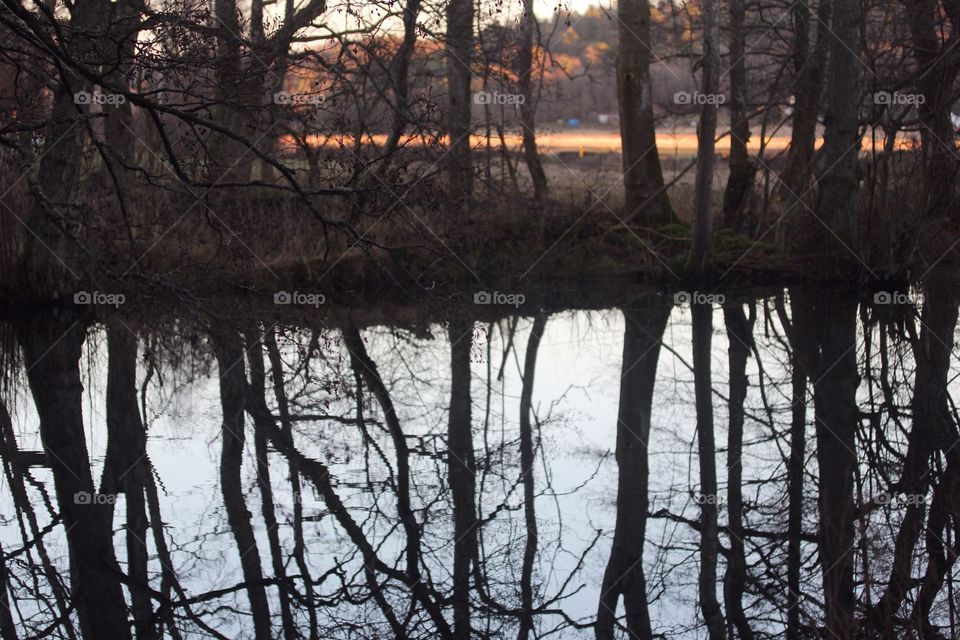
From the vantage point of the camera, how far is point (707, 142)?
548 inches

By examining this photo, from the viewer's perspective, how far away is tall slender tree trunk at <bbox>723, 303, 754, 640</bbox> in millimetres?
4750

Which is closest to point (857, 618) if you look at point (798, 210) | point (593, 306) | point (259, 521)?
point (259, 521)

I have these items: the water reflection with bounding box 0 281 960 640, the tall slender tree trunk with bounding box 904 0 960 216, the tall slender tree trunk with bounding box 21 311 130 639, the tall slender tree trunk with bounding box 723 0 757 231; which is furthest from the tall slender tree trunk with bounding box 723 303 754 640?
the tall slender tree trunk with bounding box 723 0 757 231

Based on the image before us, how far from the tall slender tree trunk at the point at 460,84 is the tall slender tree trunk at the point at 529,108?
82cm

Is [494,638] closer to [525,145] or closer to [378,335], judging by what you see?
[378,335]

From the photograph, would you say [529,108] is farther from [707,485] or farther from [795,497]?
[795,497]

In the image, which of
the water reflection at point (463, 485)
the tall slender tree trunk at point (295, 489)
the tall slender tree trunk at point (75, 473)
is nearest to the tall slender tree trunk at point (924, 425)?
the water reflection at point (463, 485)

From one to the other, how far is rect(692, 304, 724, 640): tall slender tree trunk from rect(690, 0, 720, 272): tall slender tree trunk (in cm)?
260

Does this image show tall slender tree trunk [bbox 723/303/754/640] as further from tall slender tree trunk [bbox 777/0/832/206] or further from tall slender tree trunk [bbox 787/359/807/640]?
tall slender tree trunk [bbox 777/0/832/206]

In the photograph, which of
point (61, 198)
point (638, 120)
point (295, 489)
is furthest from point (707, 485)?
point (638, 120)

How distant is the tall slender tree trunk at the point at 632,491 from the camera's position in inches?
188

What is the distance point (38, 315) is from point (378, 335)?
12.0 ft

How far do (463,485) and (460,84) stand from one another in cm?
989

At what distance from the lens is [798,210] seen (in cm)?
1457
